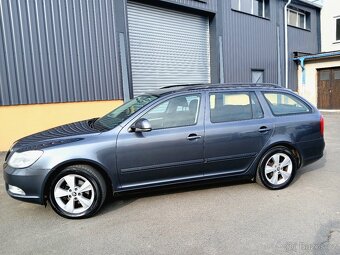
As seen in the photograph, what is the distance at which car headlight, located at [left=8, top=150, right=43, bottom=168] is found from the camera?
324cm

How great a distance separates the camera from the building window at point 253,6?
509 inches

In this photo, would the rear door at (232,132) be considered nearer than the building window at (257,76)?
Yes

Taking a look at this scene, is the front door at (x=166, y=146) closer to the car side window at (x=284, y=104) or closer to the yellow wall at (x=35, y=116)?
the car side window at (x=284, y=104)

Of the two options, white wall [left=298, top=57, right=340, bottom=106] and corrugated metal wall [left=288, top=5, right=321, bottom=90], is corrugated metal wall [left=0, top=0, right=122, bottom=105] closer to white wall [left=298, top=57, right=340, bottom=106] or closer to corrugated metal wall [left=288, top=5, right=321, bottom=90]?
corrugated metal wall [left=288, top=5, right=321, bottom=90]

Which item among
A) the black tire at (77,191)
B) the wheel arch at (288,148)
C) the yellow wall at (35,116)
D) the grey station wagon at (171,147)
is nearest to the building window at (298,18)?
the yellow wall at (35,116)

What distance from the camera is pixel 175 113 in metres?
3.81

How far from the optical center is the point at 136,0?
944 cm

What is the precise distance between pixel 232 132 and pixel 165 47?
7.45 metres

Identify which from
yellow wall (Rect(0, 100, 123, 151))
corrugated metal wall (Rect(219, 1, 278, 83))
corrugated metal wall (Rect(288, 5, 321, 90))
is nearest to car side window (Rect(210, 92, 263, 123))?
yellow wall (Rect(0, 100, 123, 151))

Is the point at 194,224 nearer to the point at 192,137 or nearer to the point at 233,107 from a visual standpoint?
the point at 192,137

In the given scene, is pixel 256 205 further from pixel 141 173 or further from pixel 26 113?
pixel 26 113

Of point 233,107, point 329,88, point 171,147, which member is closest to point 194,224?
point 171,147

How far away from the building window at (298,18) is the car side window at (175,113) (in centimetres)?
1507

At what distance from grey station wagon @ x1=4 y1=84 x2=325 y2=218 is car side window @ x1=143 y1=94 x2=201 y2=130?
0.01m
